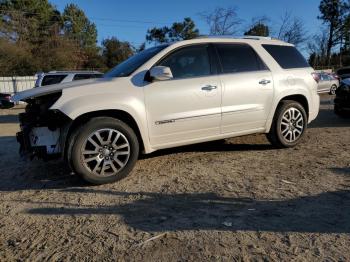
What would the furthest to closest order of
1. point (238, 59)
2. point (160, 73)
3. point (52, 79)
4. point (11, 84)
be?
point (11, 84) < point (52, 79) < point (238, 59) < point (160, 73)

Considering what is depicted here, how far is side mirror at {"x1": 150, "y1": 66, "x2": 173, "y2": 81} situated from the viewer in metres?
5.11

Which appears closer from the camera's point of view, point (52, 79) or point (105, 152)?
point (105, 152)

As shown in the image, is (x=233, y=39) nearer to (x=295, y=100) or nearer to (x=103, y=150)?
(x=295, y=100)

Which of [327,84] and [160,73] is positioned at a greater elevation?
[160,73]

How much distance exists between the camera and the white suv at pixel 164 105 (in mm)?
4918

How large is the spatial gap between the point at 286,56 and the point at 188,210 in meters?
3.86

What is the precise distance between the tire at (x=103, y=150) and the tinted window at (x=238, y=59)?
188 centimetres

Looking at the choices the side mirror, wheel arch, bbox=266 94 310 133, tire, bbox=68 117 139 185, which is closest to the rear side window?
wheel arch, bbox=266 94 310 133

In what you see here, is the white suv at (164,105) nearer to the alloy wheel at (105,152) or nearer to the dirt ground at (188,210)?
the alloy wheel at (105,152)

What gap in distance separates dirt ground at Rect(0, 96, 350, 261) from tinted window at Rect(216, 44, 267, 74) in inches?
54.1

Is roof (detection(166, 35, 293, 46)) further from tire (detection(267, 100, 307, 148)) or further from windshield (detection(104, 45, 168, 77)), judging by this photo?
tire (detection(267, 100, 307, 148))

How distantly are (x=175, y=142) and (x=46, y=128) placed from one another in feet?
5.67

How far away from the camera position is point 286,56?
6.72m

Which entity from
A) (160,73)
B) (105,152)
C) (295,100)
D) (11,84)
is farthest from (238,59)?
(11,84)
